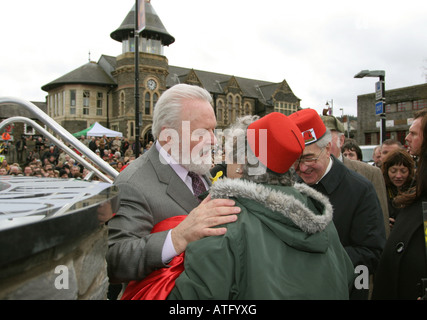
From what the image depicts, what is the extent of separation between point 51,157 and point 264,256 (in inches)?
627

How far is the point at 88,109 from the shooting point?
129ft

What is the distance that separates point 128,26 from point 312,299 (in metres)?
40.1

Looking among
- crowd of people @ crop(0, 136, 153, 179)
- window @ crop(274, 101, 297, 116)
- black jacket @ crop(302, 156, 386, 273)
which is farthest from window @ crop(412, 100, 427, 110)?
black jacket @ crop(302, 156, 386, 273)

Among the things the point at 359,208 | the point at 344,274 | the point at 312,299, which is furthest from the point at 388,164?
the point at 312,299

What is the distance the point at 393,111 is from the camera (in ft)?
134

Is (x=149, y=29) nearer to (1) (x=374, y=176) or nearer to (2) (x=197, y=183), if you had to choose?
(1) (x=374, y=176)

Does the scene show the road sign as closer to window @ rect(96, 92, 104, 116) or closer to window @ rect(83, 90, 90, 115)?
window @ rect(96, 92, 104, 116)

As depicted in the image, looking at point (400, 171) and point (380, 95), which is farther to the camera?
point (380, 95)

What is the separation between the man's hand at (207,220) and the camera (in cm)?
149

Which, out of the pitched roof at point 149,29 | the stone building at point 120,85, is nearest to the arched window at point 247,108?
the stone building at point 120,85

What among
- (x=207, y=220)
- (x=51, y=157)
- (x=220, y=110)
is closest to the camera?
(x=207, y=220)

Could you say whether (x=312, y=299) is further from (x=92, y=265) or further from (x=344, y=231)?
(x=344, y=231)

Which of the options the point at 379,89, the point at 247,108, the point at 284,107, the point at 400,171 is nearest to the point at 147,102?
the point at 247,108

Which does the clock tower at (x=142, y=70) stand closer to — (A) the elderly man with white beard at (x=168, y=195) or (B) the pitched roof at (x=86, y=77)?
(B) the pitched roof at (x=86, y=77)
